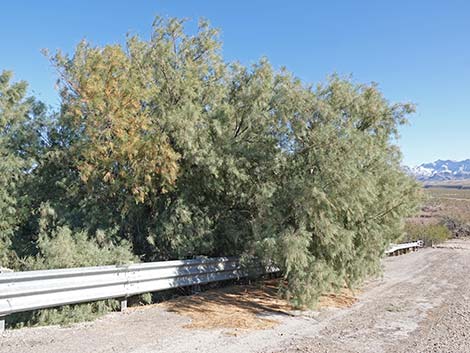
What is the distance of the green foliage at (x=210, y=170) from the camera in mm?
9258

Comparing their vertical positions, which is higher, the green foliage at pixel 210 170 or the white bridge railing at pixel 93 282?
the green foliage at pixel 210 170

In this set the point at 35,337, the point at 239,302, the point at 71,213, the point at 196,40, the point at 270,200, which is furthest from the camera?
the point at 196,40

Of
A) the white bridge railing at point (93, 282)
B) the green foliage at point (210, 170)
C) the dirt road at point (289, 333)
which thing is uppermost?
the green foliage at point (210, 170)

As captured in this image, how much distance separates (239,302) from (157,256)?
126 inches

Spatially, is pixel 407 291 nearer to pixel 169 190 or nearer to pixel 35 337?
pixel 169 190

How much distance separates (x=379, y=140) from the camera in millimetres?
11977

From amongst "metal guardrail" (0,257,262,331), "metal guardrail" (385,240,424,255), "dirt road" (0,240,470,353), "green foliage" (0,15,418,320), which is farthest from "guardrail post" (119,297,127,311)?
"metal guardrail" (385,240,424,255)

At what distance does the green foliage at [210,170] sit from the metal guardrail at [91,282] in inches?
34.9

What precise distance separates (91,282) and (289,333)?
347cm

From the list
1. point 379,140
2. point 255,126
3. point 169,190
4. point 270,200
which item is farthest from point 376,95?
point 169,190

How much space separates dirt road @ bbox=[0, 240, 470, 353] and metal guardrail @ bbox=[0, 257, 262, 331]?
397 mm

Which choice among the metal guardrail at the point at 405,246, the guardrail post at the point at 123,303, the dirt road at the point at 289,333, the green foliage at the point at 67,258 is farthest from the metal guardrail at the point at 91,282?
the metal guardrail at the point at 405,246

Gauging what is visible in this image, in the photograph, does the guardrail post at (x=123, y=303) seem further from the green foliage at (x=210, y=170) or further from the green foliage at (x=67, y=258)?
the green foliage at (x=210, y=170)

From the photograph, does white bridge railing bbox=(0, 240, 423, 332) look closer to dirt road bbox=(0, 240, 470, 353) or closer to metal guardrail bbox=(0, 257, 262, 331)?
metal guardrail bbox=(0, 257, 262, 331)
